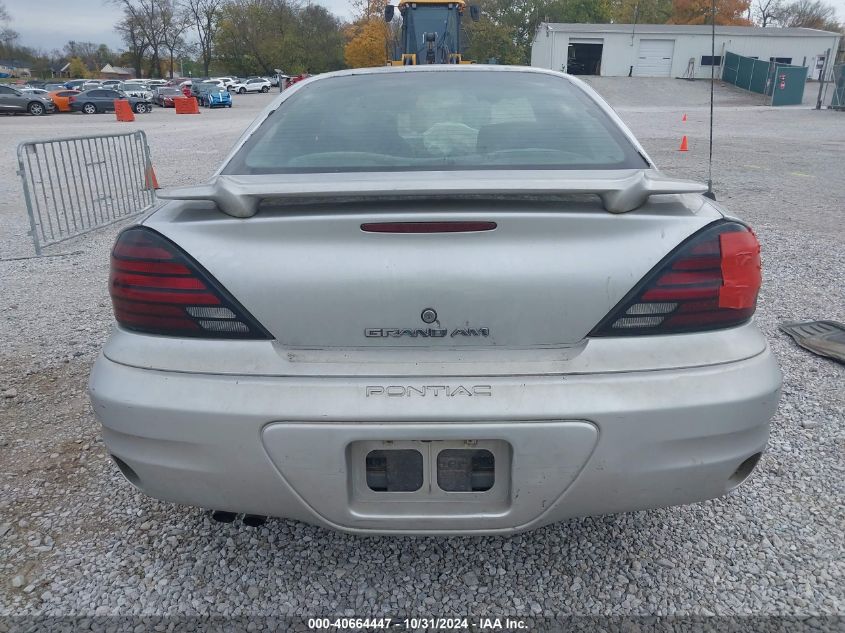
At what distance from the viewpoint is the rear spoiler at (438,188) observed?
171cm

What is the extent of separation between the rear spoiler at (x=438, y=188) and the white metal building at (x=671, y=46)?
5024cm

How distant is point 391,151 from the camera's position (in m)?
2.26

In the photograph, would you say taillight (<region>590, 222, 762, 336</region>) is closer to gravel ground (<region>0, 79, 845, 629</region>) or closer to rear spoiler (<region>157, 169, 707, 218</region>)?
rear spoiler (<region>157, 169, 707, 218</region>)

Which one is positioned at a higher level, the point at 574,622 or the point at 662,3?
the point at 662,3

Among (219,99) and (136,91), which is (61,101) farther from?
(219,99)

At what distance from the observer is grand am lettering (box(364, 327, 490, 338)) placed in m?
1.70

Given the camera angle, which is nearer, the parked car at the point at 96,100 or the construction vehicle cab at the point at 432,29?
the construction vehicle cab at the point at 432,29

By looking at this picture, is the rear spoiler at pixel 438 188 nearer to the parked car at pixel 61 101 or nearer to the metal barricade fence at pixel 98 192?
the metal barricade fence at pixel 98 192

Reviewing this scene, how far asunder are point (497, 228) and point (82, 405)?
273cm

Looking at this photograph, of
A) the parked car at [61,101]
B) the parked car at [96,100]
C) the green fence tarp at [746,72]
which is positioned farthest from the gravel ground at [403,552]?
the green fence tarp at [746,72]

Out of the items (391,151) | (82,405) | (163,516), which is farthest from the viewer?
(82,405)

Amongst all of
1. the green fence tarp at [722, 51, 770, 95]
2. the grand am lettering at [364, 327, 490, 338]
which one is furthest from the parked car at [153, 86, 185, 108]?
the grand am lettering at [364, 327, 490, 338]

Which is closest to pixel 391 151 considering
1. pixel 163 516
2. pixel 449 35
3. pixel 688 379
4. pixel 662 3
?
pixel 688 379

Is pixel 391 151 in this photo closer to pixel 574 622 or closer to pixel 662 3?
pixel 574 622
